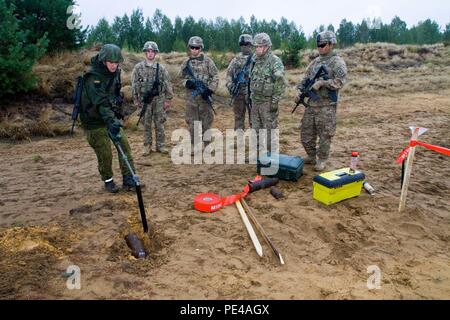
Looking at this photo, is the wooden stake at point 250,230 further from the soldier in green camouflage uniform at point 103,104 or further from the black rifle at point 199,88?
the black rifle at point 199,88

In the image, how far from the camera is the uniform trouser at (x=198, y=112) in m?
7.46

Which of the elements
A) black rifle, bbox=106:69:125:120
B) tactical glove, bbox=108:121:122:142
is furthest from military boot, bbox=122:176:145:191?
black rifle, bbox=106:69:125:120

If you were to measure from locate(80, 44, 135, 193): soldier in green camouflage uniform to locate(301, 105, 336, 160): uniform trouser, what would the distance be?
2.99m

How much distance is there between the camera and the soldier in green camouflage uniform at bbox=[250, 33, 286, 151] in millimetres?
6125

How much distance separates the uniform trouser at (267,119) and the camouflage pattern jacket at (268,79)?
0.40 feet

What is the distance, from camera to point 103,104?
4.96m

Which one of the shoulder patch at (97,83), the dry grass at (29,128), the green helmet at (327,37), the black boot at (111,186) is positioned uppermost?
the green helmet at (327,37)

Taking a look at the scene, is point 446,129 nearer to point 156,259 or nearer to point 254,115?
point 254,115

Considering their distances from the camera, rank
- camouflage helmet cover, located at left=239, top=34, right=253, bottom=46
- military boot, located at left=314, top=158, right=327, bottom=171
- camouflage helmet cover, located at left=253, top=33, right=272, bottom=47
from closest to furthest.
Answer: camouflage helmet cover, located at left=253, top=33, right=272, bottom=47 → military boot, located at left=314, top=158, right=327, bottom=171 → camouflage helmet cover, located at left=239, top=34, right=253, bottom=46

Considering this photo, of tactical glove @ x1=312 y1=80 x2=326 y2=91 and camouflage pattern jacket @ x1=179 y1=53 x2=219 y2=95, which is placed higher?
camouflage pattern jacket @ x1=179 y1=53 x2=219 y2=95

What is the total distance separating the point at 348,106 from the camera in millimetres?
13164

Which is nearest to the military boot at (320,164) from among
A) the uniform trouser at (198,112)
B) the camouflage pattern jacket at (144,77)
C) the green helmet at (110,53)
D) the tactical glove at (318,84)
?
the tactical glove at (318,84)

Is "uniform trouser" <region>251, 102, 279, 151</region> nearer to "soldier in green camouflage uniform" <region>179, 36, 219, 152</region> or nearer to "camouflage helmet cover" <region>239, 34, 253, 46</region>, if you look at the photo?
"soldier in green camouflage uniform" <region>179, 36, 219, 152</region>
